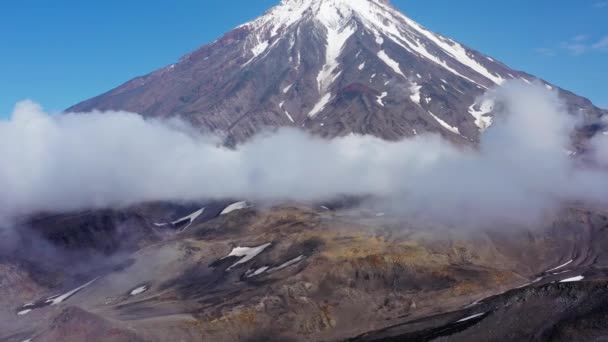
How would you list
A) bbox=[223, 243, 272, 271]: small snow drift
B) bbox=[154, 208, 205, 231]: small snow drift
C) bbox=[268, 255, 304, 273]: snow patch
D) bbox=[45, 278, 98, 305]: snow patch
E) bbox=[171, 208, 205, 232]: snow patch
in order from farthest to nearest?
1. bbox=[171, 208, 205, 232]: snow patch
2. bbox=[154, 208, 205, 231]: small snow drift
3. bbox=[223, 243, 272, 271]: small snow drift
4. bbox=[45, 278, 98, 305]: snow patch
5. bbox=[268, 255, 304, 273]: snow patch

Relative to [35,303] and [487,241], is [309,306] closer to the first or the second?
[487,241]

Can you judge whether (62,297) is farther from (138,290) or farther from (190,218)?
(190,218)

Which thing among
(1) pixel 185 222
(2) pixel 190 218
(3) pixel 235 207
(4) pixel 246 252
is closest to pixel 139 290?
(4) pixel 246 252

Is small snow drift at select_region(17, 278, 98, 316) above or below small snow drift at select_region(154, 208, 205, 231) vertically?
below

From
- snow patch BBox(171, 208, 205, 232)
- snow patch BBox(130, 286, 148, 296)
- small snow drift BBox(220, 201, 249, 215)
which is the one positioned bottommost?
snow patch BBox(130, 286, 148, 296)

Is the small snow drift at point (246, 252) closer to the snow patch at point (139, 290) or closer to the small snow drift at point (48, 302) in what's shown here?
the snow patch at point (139, 290)

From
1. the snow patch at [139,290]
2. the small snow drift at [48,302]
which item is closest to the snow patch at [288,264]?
the snow patch at [139,290]

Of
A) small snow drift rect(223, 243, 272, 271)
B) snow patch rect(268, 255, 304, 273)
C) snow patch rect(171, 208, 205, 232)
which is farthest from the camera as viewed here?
snow patch rect(171, 208, 205, 232)

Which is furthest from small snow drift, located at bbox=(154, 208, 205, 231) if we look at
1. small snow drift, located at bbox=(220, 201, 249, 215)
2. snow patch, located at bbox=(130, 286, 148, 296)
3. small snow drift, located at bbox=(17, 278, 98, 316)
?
snow patch, located at bbox=(130, 286, 148, 296)

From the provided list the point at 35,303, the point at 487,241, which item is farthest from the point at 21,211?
the point at 487,241

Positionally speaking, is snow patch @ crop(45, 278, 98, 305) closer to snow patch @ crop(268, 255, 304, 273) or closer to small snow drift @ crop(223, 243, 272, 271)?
small snow drift @ crop(223, 243, 272, 271)

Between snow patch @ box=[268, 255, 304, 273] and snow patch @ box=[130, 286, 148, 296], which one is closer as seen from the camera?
snow patch @ box=[268, 255, 304, 273]
